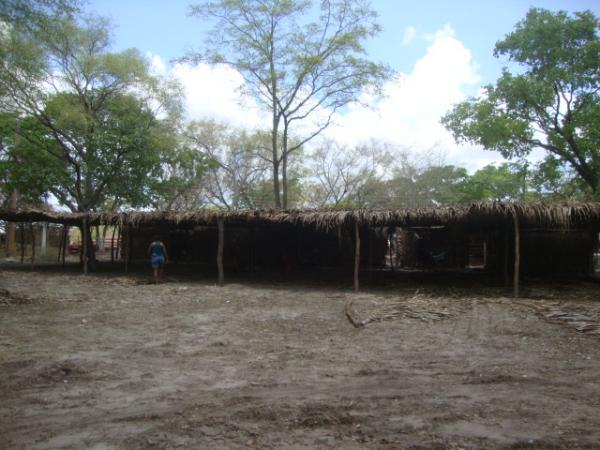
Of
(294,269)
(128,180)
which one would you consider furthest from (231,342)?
(128,180)

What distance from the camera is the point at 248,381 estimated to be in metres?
4.65

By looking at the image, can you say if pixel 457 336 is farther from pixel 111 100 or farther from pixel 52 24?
pixel 111 100

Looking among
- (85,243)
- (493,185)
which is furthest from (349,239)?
(493,185)

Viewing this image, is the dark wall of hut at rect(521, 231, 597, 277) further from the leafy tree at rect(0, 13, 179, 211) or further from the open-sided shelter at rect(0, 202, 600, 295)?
the leafy tree at rect(0, 13, 179, 211)

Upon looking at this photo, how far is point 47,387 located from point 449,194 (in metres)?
24.4

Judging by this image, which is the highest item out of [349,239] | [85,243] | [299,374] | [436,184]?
[436,184]

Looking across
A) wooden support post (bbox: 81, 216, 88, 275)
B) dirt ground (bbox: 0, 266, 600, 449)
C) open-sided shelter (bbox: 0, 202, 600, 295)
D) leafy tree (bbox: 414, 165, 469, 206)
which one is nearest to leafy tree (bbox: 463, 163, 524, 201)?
leafy tree (bbox: 414, 165, 469, 206)

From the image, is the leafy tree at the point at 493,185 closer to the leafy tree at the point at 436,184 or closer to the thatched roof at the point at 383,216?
the leafy tree at the point at 436,184

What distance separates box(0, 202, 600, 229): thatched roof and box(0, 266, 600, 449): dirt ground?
78.3 inches

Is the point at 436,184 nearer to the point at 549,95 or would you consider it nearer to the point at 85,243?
the point at 549,95

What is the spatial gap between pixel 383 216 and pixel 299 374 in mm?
6955

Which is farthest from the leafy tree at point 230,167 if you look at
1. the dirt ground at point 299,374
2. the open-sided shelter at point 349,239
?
the dirt ground at point 299,374

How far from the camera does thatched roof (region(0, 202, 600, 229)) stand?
10094mm

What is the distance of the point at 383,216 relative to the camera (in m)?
11.3
